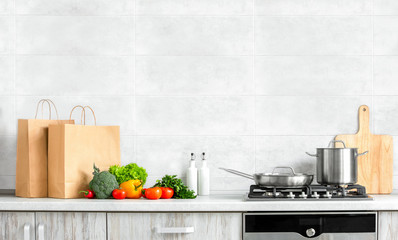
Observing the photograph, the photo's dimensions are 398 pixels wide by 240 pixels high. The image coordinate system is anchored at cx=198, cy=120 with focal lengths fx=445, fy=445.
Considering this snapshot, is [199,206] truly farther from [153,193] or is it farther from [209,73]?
[209,73]

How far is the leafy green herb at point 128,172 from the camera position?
2438mm

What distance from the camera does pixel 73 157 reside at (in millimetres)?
2369

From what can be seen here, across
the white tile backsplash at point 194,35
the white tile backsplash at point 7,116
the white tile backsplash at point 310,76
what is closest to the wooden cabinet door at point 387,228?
the white tile backsplash at point 310,76

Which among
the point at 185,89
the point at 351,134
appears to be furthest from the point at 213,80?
the point at 351,134

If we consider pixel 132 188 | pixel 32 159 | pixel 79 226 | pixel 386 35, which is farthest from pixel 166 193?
pixel 386 35

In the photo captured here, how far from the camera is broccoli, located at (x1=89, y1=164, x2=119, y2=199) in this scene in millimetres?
2311

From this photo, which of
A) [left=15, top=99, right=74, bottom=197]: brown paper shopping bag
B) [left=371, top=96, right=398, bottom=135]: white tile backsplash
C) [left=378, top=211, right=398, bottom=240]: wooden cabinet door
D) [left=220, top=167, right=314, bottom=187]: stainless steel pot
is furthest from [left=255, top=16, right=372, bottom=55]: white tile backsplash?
[left=15, top=99, right=74, bottom=197]: brown paper shopping bag

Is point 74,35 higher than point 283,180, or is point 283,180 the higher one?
point 74,35

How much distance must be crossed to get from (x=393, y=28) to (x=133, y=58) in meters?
1.61

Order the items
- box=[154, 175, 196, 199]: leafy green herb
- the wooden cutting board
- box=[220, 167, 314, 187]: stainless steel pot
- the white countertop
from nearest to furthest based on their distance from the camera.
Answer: the white countertop < box=[220, 167, 314, 187]: stainless steel pot < box=[154, 175, 196, 199]: leafy green herb < the wooden cutting board

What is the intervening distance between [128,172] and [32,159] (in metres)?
0.52

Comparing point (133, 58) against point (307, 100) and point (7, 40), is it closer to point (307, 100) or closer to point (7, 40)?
point (7, 40)

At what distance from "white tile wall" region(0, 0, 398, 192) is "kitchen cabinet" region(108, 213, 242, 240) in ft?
1.68

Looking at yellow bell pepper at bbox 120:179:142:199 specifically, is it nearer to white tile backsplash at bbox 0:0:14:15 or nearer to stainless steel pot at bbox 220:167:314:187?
stainless steel pot at bbox 220:167:314:187
